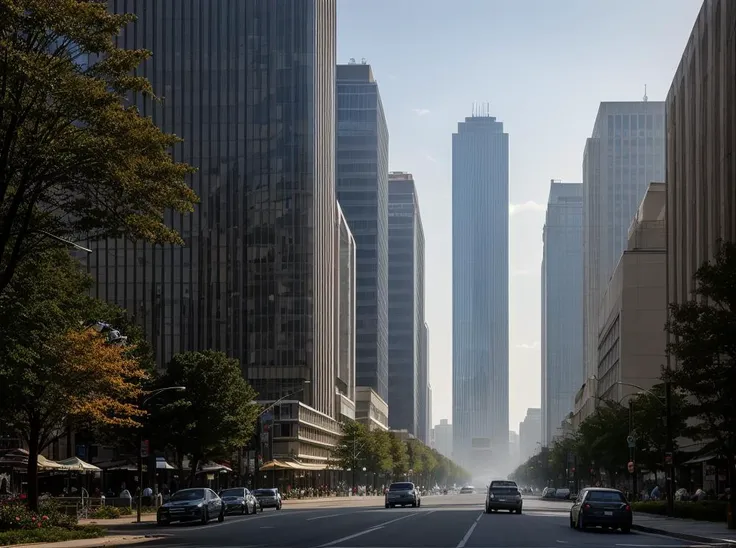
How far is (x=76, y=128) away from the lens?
113ft

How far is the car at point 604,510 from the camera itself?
143ft

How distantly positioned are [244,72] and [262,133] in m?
8.26

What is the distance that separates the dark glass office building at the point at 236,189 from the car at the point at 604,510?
10283 cm

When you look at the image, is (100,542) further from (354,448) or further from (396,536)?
(354,448)

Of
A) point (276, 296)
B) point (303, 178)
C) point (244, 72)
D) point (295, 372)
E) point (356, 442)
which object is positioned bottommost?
point (356, 442)

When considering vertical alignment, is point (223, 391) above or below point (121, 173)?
below

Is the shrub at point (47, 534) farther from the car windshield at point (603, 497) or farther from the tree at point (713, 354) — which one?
the tree at point (713, 354)

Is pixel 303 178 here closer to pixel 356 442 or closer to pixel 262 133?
pixel 262 133

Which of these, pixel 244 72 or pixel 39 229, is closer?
pixel 39 229

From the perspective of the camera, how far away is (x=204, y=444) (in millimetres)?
82188

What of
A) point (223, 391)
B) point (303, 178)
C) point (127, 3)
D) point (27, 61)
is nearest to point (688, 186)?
point (223, 391)

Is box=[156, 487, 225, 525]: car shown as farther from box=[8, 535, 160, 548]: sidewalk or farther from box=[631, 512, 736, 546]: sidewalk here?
box=[631, 512, 736, 546]: sidewalk

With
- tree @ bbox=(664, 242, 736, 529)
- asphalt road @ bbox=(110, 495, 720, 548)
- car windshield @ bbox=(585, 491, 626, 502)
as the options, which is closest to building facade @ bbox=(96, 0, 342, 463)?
tree @ bbox=(664, 242, 736, 529)

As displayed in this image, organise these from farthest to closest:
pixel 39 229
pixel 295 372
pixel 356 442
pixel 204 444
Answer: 1. pixel 356 442
2. pixel 295 372
3. pixel 204 444
4. pixel 39 229
